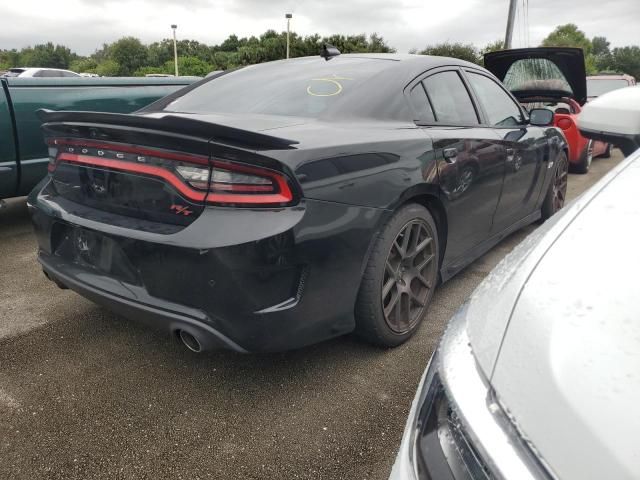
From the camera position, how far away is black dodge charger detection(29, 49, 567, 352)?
1738 mm

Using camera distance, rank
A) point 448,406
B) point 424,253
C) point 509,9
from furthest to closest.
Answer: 1. point 509,9
2. point 424,253
3. point 448,406

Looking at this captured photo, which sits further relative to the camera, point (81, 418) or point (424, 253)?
point (424, 253)

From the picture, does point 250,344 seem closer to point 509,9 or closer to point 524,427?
point 524,427

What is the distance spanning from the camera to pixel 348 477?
168 cm

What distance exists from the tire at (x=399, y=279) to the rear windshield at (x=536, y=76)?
14.1ft

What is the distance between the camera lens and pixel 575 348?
0.78m

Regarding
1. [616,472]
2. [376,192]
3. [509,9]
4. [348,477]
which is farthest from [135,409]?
[509,9]

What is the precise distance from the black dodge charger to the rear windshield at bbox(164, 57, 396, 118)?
13mm

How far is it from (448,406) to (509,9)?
1709 centimetres

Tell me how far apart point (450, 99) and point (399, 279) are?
3.90 ft

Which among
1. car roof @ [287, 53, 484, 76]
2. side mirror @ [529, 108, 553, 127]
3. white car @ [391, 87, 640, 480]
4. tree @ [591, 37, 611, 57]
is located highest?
tree @ [591, 37, 611, 57]

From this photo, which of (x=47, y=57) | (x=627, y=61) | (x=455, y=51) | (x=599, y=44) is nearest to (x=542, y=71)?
(x=455, y=51)

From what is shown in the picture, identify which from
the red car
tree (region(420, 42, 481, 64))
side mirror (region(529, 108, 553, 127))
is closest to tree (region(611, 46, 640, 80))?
→ tree (region(420, 42, 481, 64))

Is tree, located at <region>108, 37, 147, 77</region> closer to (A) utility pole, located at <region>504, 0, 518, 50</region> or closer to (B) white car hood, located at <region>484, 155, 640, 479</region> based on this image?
(A) utility pole, located at <region>504, 0, 518, 50</region>
